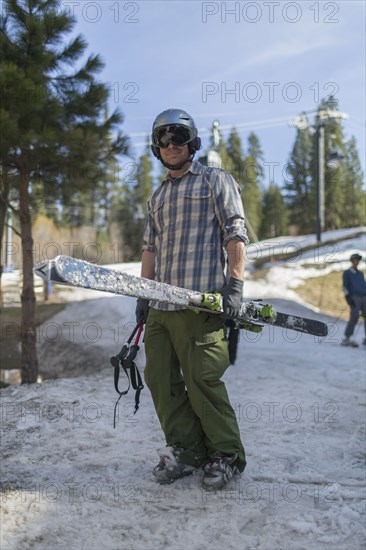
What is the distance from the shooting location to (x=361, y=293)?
1036 cm

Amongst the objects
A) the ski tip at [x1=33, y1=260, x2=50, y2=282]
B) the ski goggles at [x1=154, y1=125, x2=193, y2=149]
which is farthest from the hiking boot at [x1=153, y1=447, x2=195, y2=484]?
the ski goggles at [x1=154, y1=125, x2=193, y2=149]

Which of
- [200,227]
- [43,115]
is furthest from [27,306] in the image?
[200,227]

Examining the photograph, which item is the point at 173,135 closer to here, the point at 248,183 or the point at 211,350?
the point at 211,350

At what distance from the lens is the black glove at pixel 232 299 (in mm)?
2693

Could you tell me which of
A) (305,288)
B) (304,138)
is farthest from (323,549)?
(304,138)

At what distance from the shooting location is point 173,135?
292 cm

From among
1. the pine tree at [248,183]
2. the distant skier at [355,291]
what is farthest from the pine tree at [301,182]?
the distant skier at [355,291]

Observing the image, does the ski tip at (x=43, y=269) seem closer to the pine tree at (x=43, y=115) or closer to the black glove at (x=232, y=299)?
the black glove at (x=232, y=299)

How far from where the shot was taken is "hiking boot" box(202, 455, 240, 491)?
2691 millimetres

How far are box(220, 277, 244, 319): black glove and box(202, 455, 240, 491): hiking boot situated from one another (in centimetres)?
85

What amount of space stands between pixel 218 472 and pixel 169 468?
0.29 meters

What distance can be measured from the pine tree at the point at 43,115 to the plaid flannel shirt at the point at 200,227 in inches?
171

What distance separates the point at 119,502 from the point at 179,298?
45.3 inches

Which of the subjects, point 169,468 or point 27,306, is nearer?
point 169,468
